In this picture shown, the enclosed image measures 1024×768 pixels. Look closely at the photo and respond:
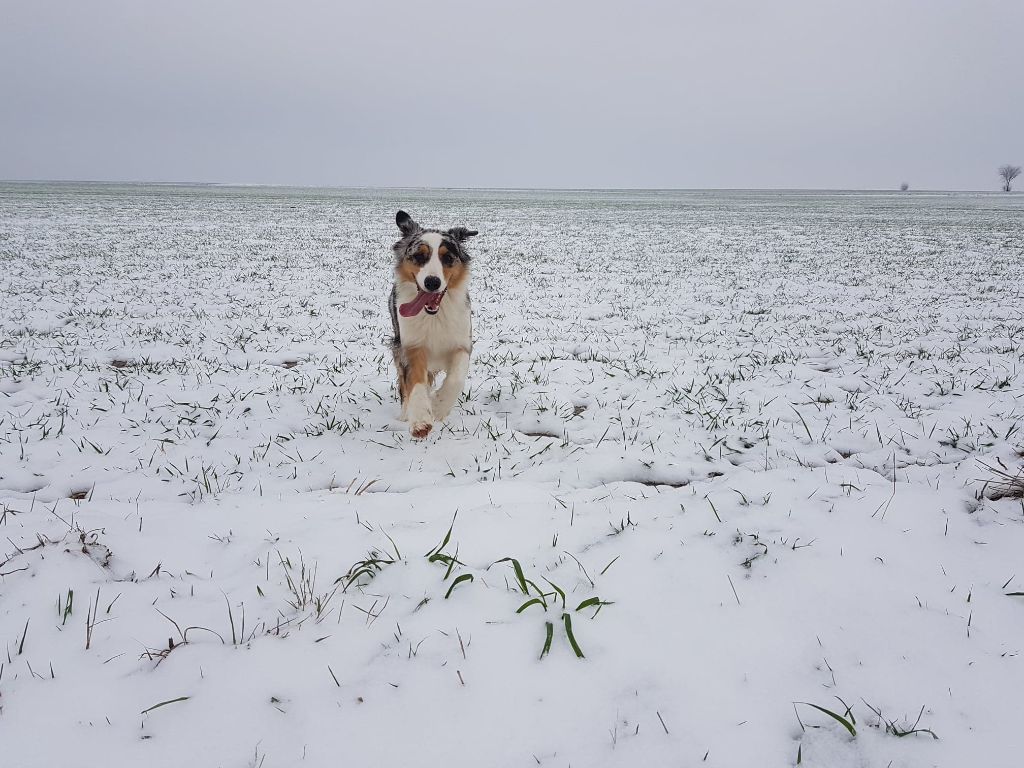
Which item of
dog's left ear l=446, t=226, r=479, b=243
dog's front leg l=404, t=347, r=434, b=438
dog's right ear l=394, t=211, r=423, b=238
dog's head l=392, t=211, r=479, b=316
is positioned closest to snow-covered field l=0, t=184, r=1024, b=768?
dog's front leg l=404, t=347, r=434, b=438

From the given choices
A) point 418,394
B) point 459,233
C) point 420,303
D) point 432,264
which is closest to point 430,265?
point 432,264

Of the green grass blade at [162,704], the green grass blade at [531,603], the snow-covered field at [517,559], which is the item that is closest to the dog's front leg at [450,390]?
the snow-covered field at [517,559]

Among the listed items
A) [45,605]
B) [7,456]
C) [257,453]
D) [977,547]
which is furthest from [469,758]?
[7,456]

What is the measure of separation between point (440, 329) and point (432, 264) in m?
0.63

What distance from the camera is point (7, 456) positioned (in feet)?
13.7

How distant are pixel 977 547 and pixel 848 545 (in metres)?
0.62

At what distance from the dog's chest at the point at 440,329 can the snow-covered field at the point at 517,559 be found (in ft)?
2.12

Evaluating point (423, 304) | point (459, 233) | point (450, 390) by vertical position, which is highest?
point (459, 233)

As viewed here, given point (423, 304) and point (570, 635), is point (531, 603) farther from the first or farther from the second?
point (423, 304)

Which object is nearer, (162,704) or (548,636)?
(162,704)

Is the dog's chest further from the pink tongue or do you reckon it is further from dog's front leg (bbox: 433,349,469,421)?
dog's front leg (bbox: 433,349,469,421)

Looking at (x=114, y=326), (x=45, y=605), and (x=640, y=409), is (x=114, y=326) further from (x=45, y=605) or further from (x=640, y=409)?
(x=640, y=409)

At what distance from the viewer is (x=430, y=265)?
5109 millimetres

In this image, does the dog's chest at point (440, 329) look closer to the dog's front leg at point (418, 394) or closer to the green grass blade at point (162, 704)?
the dog's front leg at point (418, 394)
